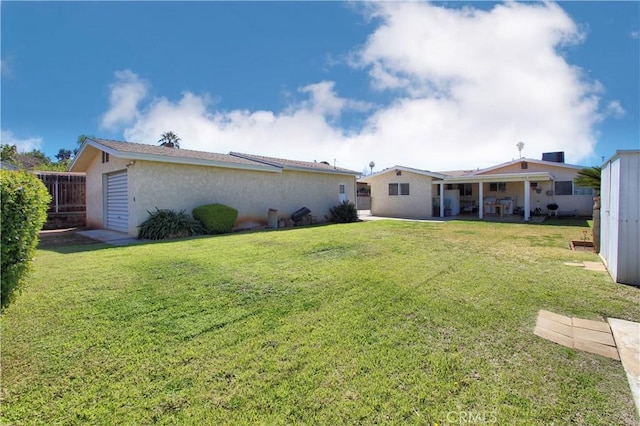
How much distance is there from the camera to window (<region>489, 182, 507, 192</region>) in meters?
23.3

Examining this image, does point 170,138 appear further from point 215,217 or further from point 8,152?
point 215,217

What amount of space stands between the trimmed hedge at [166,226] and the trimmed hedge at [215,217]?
391 mm

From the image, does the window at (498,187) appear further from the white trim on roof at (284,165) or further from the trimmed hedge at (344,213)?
the trimmed hedge at (344,213)

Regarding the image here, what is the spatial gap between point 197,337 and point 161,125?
18174 mm

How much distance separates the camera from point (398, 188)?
907 inches

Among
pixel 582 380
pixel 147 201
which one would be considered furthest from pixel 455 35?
pixel 147 201

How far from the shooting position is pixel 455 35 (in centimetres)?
1017

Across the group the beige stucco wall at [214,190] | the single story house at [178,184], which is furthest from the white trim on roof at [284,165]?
the beige stucco wall at [214,190]

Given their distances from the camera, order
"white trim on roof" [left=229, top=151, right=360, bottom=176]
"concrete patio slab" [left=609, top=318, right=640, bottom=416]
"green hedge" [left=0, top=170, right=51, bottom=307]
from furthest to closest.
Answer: "white trim on roof" [left=229, top=151, right=360, bottom=176] → "green hedge" [left=0, top=170, right=51, bottom=307] → "concrete patio slab" [left=609, top=318, right=640, bottom=416]

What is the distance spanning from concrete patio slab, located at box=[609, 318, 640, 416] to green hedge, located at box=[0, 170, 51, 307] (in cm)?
553

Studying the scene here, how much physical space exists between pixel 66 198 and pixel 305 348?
1794 centimetres

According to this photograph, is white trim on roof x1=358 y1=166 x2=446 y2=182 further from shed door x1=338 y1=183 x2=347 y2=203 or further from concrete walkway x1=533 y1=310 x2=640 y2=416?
concrete walkway x1=533 y1=310 x2=640 y2=416

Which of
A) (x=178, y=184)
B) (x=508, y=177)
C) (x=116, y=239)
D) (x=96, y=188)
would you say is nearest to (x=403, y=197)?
(x=508, y=177)

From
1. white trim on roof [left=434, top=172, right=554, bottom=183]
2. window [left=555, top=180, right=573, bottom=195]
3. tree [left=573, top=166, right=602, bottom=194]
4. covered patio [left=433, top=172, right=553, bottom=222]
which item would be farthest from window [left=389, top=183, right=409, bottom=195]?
tree [left=573, top=166, right=602, bottom=194]
